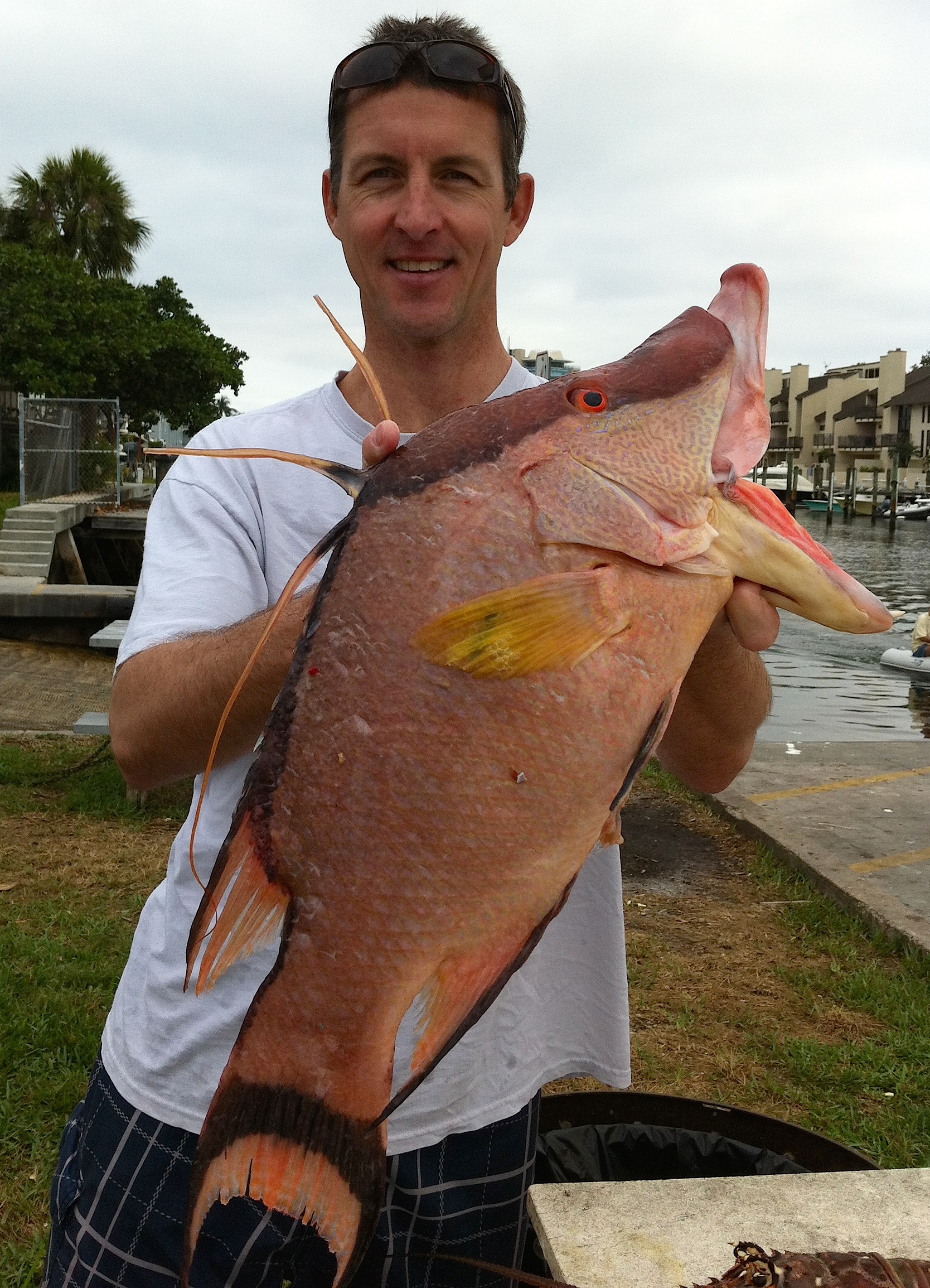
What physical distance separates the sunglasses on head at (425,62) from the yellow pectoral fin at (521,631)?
47.1 inches

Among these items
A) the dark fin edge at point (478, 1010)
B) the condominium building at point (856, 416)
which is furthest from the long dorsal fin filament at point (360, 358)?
the condominium building at point (856, 416)

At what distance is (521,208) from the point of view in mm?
2084

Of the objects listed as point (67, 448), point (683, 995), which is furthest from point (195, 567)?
point (67, 448)

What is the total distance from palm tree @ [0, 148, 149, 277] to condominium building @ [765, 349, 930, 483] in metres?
56.1

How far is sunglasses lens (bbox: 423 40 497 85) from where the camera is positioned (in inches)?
72.1

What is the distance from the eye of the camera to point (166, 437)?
141 feet

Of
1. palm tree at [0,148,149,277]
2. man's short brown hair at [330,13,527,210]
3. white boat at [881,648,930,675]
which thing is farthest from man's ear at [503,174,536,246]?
palm tree at [0,148,149,277]

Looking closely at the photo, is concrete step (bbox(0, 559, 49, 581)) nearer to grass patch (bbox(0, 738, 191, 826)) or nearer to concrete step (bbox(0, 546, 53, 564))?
concrete step (bbox(0, 546, 53, 564))

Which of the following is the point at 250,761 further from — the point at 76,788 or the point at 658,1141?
the point at 76,788

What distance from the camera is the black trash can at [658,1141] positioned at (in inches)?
103

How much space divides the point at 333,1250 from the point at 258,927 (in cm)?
33

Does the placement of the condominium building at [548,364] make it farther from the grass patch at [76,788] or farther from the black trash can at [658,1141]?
the grass patch at [76,788]

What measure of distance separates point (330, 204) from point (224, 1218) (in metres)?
1.87

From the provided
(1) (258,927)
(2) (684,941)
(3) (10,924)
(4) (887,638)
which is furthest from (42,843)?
(4) (887,638)
